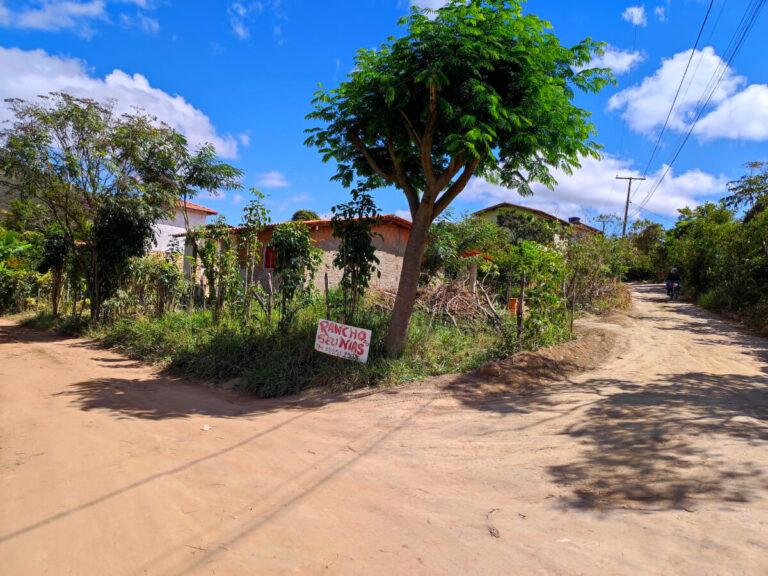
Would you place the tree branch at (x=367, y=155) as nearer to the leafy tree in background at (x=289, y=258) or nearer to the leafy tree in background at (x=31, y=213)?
the leafy tree in background at (x=289, y=258)

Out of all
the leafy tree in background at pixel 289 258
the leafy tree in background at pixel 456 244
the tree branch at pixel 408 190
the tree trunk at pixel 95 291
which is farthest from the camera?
the leafy tree in background at pixel 456 244

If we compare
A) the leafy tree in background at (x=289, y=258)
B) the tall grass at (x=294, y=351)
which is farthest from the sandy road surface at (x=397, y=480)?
the leafy tree in background at (x=289, y=258)

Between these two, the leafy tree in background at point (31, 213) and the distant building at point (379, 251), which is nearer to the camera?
the leafy tree in background at point (31, 213)

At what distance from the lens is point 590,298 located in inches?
614

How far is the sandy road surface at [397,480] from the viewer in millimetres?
2777

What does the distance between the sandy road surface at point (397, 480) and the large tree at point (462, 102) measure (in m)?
2.94

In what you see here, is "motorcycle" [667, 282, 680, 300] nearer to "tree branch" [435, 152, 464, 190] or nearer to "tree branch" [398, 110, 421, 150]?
"tree branch" [435, 152, 464, 190]

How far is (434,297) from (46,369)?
26.7 ft

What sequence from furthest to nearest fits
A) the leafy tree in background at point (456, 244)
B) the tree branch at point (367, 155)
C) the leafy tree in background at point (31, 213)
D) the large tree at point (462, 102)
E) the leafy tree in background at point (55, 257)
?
the leafy tree in background at point (55, 257) → the leafy tree in background at point (456, 244) → the leafy tree in background at point (31, 213) → the tree branch at point (367, 155) → the large tree at point (462, 102)

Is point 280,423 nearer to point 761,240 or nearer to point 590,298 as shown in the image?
point 590,298

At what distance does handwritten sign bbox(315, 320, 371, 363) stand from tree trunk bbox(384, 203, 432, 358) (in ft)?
1.95

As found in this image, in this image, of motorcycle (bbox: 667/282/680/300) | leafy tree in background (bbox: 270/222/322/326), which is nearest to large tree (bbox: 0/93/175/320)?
leafy tree in background (bbox: 270/222/322/326)

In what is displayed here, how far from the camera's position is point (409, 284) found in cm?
799

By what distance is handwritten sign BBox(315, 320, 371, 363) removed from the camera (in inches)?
297
